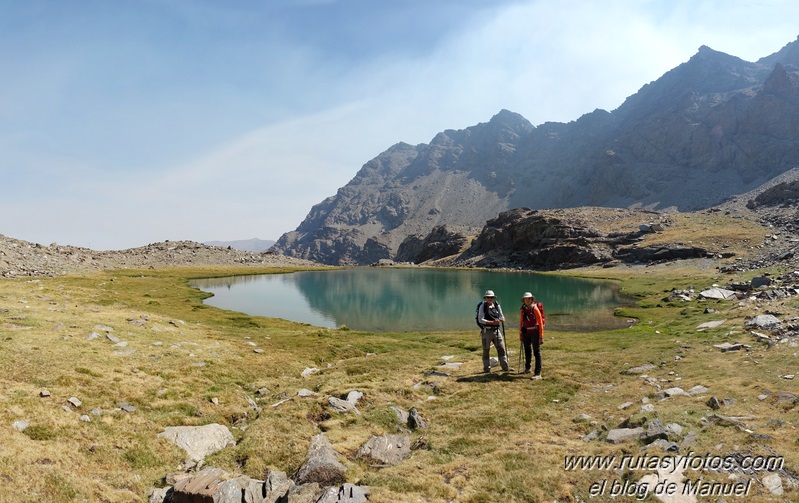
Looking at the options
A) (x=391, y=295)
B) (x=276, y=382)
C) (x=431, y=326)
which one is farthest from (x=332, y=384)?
(x=391, y=295)

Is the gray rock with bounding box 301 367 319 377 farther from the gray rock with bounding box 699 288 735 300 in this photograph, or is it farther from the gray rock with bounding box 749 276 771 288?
the gray rock with bounding box 749 276 771 288

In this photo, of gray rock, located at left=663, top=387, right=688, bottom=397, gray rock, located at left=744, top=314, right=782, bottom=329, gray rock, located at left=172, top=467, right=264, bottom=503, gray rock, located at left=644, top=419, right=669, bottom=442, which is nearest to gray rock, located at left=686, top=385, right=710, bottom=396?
gray rock, located at left=663, top=387, right=688, bottom=397

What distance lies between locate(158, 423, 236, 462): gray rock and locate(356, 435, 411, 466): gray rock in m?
4.40

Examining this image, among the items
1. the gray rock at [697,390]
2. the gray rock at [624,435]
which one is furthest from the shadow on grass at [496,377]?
the gray rock at [624,435]

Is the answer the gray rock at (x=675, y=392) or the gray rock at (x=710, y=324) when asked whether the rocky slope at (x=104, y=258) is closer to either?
the gray rock at (x=675, y=392)

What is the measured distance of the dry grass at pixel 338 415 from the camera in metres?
9.88

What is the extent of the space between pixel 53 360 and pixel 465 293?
76.8 meters

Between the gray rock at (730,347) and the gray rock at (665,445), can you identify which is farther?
the gray rock at (730,347)

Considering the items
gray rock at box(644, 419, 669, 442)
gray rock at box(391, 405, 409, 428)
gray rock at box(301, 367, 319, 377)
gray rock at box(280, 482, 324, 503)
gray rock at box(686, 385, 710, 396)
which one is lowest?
gray rock at box(301, 367, 319, 377)

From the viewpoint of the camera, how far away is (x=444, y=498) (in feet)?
31.4

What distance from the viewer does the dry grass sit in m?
9.88

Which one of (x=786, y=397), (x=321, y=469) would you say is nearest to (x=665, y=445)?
(x=786, y=397)

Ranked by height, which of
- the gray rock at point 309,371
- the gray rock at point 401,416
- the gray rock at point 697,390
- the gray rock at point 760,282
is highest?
the gray rock at point 760,282

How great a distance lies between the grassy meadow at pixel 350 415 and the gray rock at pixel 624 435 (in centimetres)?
30
